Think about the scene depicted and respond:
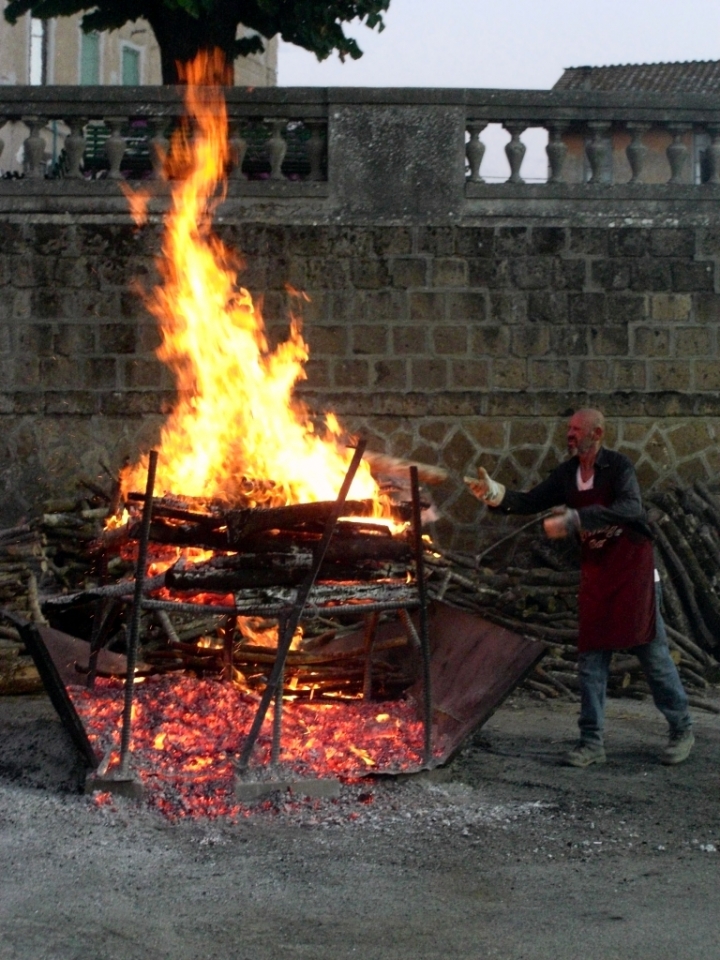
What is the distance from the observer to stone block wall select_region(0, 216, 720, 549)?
11633 millimetres

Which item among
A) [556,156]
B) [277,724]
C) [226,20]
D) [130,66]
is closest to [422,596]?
[277,724]

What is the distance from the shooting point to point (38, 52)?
28.0m

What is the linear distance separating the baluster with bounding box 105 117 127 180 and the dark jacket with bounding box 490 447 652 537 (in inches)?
219

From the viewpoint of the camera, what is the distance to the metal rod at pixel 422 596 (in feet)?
22.0

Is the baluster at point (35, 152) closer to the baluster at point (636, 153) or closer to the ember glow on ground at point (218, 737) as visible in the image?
the baluster at point (636, 153)

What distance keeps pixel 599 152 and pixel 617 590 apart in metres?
5.68

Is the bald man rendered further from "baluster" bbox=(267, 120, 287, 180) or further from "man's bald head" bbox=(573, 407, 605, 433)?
"baluster" bbox=(267, 120, 287, 180)

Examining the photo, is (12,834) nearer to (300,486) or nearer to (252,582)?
(252,582)

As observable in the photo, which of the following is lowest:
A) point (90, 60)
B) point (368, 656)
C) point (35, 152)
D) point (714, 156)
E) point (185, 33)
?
point (368, 656)

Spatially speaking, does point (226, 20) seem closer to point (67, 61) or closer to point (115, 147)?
point (115, 147)

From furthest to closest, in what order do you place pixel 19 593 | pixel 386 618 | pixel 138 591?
pixel 19 593, pixel 386 618, pixel 138 591

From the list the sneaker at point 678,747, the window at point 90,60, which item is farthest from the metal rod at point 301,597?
the window at point 90,60

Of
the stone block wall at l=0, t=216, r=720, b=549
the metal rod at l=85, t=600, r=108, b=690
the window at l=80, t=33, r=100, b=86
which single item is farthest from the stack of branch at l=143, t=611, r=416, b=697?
the window at l=80, t=33, r=100, b=86

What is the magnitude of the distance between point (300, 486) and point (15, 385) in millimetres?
5043
